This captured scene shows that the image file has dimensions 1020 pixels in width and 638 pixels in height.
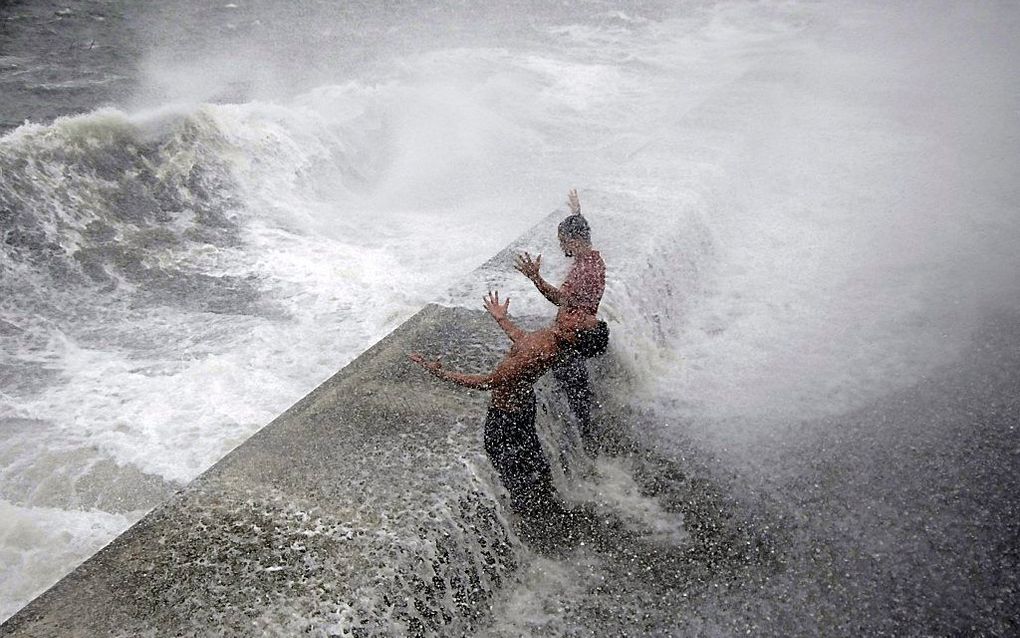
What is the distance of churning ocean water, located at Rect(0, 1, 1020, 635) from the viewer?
145 inches

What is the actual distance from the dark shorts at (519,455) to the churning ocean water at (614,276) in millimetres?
386

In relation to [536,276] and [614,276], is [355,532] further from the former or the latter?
[614,276]

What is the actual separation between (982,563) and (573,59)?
15311mm

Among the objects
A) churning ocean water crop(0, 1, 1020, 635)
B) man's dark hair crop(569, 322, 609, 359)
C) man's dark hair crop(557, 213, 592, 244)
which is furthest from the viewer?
man's dark hair crop(557, 213, 592, 244)

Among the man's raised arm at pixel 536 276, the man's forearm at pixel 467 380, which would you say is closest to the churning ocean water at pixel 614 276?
the man's forearm at pixel 467 380

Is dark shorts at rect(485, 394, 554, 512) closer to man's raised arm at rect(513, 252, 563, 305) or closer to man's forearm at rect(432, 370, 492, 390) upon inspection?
man's forearm at rect(432, 370, 492, 390)

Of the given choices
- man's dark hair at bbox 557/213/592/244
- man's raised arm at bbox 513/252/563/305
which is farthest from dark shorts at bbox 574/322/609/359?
man's dark hair at bbox 557/213/592/244

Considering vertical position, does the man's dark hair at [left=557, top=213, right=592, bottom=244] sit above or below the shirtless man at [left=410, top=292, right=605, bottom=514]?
above

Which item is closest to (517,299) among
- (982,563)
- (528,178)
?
(982,563)

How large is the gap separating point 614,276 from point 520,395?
2.26m

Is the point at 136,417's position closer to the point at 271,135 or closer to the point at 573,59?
the point at 271,135

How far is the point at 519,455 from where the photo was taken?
3.50 metres

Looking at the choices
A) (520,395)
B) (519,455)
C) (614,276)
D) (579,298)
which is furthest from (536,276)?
(614,276)

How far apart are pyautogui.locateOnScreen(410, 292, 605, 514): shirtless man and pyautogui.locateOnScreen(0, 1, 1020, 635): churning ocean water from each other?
0.44 m
